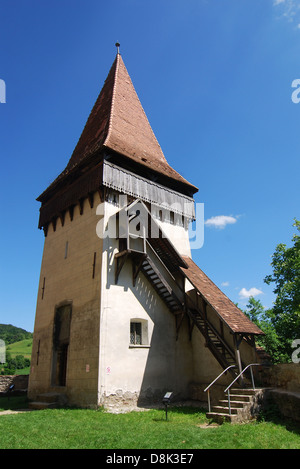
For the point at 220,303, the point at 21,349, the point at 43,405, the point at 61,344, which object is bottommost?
the point at 43,405

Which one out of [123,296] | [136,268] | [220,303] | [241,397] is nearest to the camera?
[241,397]

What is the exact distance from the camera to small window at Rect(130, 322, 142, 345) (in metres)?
14.4

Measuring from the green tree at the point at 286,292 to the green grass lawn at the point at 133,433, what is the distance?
46.1 ft

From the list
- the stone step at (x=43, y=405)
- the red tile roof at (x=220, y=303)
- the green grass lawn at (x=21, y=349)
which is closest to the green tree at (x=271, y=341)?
the red tile roof at (x=220, y=303)

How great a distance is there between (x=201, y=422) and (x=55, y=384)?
27.3 ft

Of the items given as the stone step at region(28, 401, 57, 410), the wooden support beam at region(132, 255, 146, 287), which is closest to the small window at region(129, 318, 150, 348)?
the wooden support beam at region(132, 255, 146, 287)

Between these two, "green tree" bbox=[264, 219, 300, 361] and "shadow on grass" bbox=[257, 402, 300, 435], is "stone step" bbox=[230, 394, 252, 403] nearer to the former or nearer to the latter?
"shadow on grass" bbox=[257, 402, 300, 435]

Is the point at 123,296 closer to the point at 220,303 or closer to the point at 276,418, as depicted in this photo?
the point at 220,303

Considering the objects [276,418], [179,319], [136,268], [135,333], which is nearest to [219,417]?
[276,418]

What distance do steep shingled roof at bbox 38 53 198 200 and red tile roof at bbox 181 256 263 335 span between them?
5784mm

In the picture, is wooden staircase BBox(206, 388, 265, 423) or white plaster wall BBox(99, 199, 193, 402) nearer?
wooden staircase BBox(206, 388, 265, 423)

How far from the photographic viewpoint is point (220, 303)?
14.9 metres

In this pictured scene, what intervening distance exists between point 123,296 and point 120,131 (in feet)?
32.0
